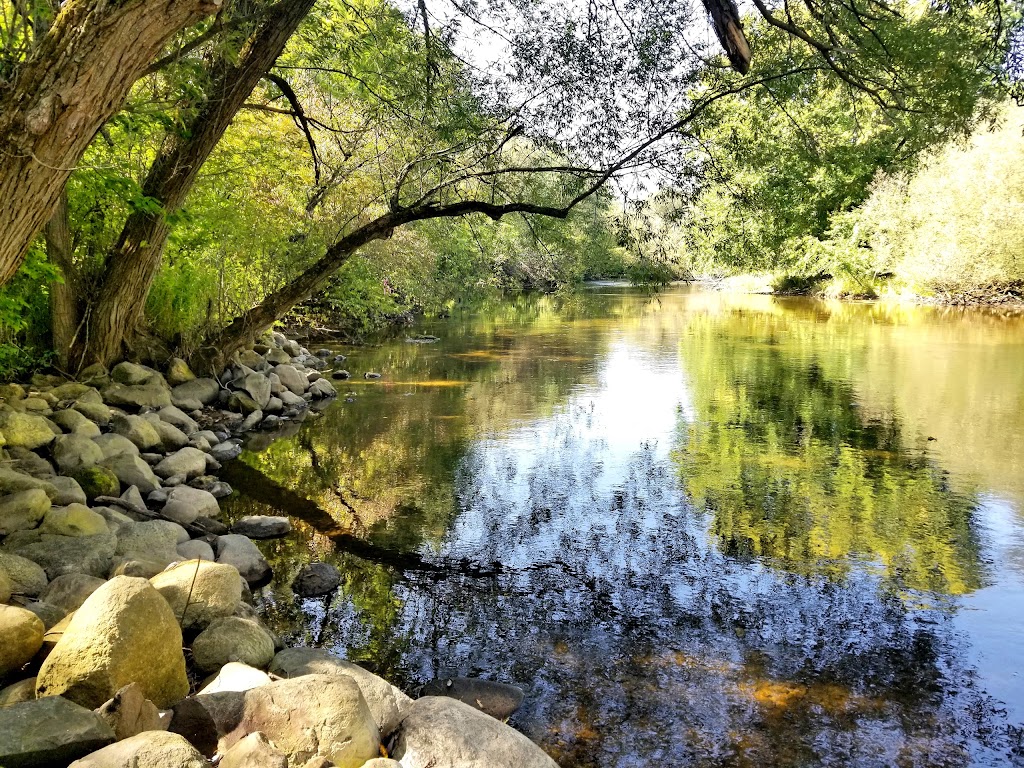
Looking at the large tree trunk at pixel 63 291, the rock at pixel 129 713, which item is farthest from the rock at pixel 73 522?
the large tree trunk at pixel 63 291

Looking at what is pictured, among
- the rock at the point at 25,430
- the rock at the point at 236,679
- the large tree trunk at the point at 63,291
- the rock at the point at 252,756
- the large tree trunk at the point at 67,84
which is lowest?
the rock at the point at 236,679

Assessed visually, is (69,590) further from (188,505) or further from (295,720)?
(188,505)

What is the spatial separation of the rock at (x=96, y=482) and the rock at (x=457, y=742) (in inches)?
182

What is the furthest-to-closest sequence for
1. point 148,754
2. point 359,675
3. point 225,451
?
point 225,451
point 359,675
point 148,754

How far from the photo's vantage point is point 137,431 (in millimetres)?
8734

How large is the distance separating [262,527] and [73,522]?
188 centimetres

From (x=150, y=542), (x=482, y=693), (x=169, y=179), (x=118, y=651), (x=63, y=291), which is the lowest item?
(x=482, y=693)

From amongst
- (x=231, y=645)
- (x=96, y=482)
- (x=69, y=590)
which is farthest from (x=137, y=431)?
(x=231, y=645)

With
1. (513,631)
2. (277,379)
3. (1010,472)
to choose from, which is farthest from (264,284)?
(1010,472)

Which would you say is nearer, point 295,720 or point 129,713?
point 129,713

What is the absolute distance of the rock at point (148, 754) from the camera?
107 inches

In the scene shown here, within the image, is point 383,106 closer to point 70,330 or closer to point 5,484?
point 70,330

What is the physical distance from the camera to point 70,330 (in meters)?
9.88

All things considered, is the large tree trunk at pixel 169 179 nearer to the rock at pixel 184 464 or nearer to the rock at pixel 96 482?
the rock at pixel 184 464
